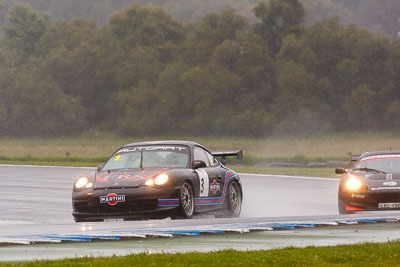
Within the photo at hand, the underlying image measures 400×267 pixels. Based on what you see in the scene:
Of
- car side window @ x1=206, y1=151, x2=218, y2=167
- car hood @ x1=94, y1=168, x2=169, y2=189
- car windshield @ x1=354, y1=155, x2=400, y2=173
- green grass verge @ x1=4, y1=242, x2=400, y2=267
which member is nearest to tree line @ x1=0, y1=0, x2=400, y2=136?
car windshield @ x1=354, y1=155, x2=400, y2=173

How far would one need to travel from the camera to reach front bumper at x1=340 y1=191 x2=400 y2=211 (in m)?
15.1

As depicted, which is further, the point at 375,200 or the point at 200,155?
the point at 200,155

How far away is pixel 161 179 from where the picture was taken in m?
13.7

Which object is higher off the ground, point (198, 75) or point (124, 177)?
point (198, 75)

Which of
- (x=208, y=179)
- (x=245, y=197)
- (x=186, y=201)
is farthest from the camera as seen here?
(x=245, y=197)

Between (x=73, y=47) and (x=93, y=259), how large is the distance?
8306 cm

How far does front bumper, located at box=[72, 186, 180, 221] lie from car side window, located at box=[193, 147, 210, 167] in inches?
65.9

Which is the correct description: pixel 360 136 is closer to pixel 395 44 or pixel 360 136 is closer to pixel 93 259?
pixel 395 44

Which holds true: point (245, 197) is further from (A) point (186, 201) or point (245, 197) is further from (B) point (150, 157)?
(A) point (186, 201)

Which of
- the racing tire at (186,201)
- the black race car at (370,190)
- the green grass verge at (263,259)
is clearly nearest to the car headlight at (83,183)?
the racing tire at (186,201)

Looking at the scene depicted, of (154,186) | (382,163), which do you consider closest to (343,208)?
(382,163)

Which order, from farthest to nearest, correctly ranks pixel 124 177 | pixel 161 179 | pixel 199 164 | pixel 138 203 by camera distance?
pixel 199 164
pixel 124 177
pixel 161 179
pixel 138 203

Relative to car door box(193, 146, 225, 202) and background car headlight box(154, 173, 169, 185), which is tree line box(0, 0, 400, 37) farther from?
background car headlight box(154, 173, 169, 185)

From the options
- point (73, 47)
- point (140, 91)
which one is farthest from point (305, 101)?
point (73, 47)
